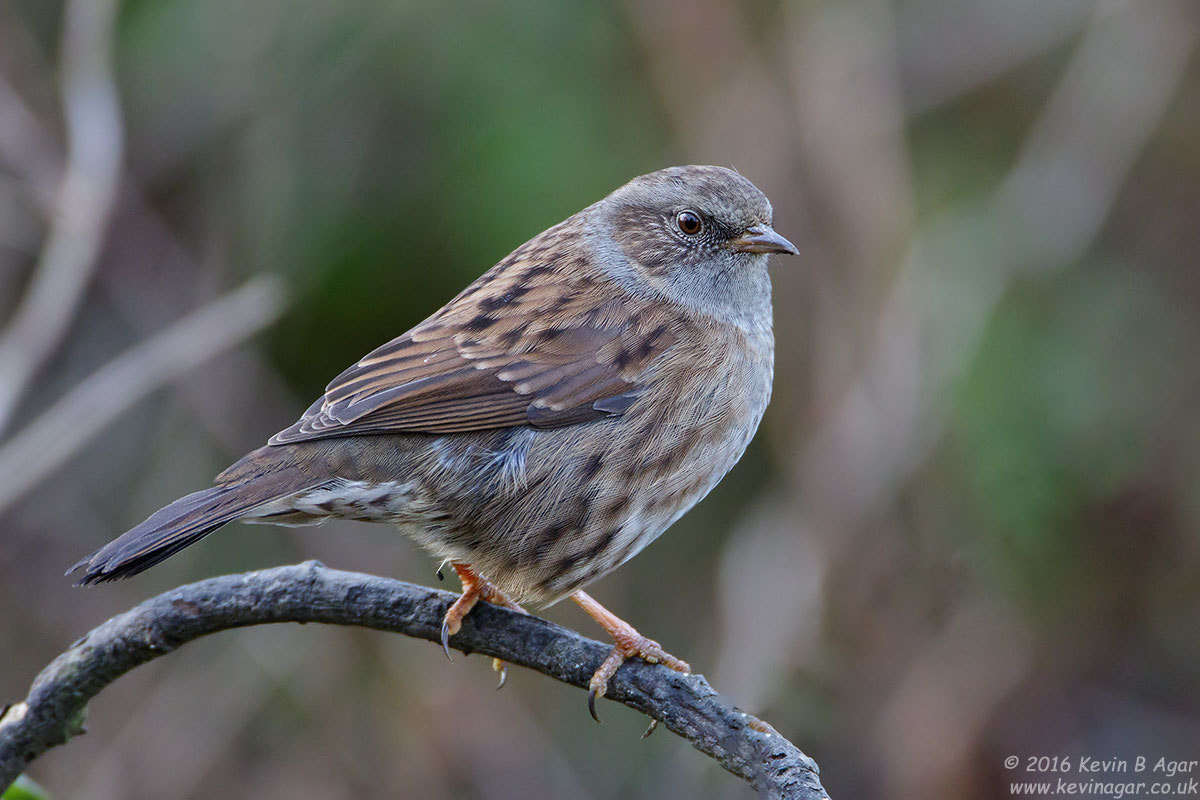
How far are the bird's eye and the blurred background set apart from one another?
115cm

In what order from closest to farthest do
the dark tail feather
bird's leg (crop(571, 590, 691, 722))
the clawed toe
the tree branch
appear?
the tree branch
the dark tail feather
bird's leg (crop(571, 590, 691, 722))
the clawed toe

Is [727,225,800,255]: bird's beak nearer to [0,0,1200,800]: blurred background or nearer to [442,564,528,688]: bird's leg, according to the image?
[0,0,1200,800]: blurred background

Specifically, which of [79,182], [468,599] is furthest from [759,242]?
[79,182]

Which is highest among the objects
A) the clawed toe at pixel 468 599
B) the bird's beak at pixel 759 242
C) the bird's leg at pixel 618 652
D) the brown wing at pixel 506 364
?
the bird's beak at pixel 759 242

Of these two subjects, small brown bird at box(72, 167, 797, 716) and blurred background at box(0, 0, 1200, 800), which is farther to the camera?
blurred background at box(0, 0, 1200, 800)

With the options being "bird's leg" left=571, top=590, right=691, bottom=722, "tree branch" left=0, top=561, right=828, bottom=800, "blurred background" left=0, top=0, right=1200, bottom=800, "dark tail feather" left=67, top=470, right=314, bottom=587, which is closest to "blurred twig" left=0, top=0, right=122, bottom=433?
"blurred background" left=0, top=0, right=1200, bottom=800

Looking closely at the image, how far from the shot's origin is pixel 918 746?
543 centimetres

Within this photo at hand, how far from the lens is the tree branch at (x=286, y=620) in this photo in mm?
2465

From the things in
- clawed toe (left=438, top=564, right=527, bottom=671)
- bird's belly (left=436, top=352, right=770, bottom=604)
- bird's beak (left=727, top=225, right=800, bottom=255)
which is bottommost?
clawed toe (left=438, top=564, right=527, bottom=671)

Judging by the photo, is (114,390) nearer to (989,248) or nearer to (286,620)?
(286,620)

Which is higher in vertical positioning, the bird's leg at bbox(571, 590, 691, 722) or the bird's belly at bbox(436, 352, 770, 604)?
the bird's belly at bbox(436, 352, 770, 604)

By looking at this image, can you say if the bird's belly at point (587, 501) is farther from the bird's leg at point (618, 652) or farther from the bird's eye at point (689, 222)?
the bird's eye at point (689, 222)

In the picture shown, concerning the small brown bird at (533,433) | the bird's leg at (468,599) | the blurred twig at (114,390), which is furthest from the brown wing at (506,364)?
the blurred twig at (114,390)

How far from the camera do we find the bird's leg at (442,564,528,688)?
9.75 ft
